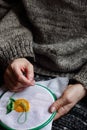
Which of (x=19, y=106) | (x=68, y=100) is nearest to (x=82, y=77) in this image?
(x=68, y=100)

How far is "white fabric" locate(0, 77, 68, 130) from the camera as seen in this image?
3.24ft

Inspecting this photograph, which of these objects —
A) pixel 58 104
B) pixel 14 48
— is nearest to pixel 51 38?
pixel 14 48

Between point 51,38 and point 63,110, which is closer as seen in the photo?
point 63,110

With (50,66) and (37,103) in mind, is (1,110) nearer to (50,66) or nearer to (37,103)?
(37,103)

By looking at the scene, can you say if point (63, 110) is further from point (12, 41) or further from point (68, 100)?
point (12, 41)

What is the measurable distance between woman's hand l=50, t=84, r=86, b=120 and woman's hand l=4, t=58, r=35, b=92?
10 centimetres

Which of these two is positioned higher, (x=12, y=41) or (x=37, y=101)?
(x=12, y=41)

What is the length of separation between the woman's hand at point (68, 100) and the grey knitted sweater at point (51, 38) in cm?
4

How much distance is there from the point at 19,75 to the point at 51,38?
0.17m

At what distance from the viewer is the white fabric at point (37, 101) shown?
0.99m

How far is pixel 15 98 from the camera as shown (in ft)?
3.44

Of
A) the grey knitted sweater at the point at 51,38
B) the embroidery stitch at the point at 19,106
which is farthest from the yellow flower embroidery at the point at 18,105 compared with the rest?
the grey knitted sweater at the point at 51,38

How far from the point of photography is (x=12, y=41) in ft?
3.65

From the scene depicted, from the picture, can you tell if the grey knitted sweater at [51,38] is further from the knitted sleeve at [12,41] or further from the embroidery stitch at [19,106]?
the embroidery stitch at [19,106]
